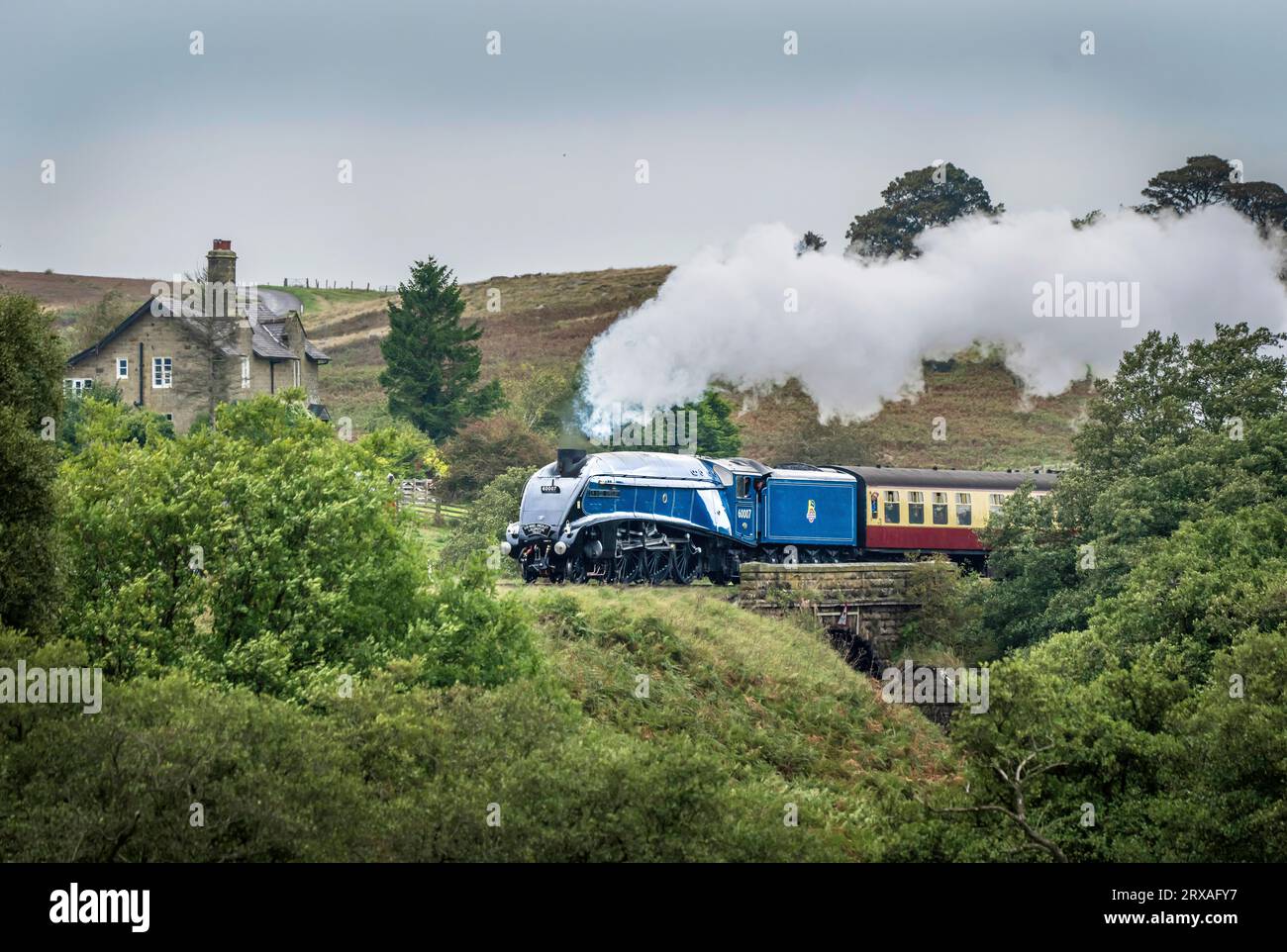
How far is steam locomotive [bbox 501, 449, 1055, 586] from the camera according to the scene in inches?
1660

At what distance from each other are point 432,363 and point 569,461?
38.4 metres

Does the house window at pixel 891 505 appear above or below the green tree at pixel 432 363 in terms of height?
below

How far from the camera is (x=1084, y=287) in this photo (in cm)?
8744

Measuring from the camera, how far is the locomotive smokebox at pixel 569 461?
139 ft

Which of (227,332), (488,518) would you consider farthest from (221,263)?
(488,518)

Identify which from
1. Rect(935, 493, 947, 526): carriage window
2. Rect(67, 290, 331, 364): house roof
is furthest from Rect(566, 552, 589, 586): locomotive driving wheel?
Rect(67, 290, 331, 364): house roof

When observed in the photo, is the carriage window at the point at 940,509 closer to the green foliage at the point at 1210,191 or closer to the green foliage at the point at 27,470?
the green foliage at the point at 27,470

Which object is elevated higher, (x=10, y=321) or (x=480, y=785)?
(x=10, y=321)

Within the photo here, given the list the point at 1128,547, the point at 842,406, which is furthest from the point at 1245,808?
the point at 842,406

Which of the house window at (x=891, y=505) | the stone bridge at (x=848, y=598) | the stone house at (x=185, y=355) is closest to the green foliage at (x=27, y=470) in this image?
the stone bridge at (x=848, y=598)

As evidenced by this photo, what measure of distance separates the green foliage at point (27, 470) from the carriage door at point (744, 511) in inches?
912
